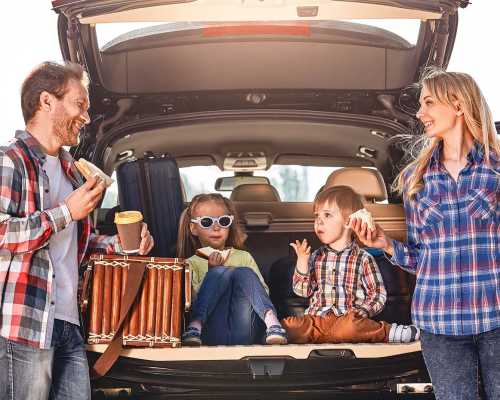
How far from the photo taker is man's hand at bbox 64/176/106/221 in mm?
3068

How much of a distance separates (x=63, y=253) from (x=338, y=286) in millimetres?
1154

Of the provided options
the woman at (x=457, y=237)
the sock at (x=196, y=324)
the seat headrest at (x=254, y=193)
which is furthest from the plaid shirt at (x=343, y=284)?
the seat headrest at (x=254, y=193)

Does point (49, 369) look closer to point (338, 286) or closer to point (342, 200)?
point (338, 286)

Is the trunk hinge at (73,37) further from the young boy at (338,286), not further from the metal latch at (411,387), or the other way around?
the metal latch at (411,387)

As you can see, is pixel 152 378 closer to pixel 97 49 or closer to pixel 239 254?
pixel 239 254

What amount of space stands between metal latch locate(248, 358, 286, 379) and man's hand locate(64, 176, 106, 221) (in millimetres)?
761

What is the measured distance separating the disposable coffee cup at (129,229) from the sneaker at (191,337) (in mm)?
386

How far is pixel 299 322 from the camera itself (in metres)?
3.79

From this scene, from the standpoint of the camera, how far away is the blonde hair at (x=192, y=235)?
4.17 metres

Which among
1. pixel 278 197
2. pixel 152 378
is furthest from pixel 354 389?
pixel 278 197

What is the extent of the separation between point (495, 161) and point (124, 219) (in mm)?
1104

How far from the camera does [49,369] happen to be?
3.11m

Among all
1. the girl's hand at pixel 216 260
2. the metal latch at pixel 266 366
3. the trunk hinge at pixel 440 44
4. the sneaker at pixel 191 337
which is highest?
the trunk hinge at pixel 440 44

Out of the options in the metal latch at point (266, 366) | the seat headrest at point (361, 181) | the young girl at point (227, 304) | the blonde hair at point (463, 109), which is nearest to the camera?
the blonde hair at point (463, 109)
